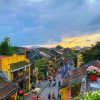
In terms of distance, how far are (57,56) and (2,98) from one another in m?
93.9

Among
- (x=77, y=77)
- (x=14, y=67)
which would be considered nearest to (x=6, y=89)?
(x=77, y=77)

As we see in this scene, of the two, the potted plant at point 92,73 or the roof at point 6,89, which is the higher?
the potted plant at point 92,73

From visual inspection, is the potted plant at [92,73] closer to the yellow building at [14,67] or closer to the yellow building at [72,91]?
the yellow building at [72,91]

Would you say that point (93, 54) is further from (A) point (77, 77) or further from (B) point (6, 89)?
(A) point (77, 77)

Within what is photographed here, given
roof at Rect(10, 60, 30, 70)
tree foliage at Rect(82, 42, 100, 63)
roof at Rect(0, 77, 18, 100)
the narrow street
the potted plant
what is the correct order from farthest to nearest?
1. tree foliage at Rect(82, 42, 100, 63)
2. the narrow street
3. roof at Rect(10, 60, 30, 70)
4. roof at Rect(0, 77, 18, 100)
5. the potted plant

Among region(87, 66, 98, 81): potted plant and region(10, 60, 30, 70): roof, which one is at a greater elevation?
region(87, 66, 98, 81): potted plant

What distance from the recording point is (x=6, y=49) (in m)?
62.3

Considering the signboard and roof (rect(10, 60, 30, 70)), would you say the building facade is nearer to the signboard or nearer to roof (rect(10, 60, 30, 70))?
roof (rect(10, 60, 30, 70))

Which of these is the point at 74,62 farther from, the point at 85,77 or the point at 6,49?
the point at 85,77

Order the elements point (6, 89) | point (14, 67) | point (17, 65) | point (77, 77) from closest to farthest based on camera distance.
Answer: point (77, 77), point (6, 89), point (14, 67), point (17, 65)

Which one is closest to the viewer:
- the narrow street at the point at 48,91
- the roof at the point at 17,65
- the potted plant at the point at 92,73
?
the potted plant at the point at 92,73

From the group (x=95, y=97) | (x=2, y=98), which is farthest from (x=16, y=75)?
(x=95, y=97)

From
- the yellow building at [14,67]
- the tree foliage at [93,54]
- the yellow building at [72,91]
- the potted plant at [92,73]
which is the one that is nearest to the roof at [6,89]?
the yellow building at [72,91]

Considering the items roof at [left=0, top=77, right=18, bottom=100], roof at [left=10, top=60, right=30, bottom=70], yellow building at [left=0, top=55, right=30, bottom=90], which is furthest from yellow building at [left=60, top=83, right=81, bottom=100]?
roof at [left=10, top=60, right=30, bottom=70]
